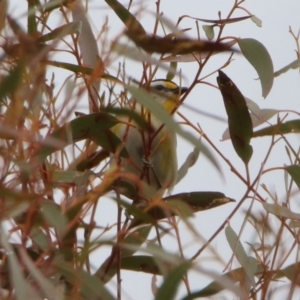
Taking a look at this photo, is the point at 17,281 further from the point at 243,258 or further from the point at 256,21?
the point at 256,21

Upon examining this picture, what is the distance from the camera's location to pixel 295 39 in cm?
114

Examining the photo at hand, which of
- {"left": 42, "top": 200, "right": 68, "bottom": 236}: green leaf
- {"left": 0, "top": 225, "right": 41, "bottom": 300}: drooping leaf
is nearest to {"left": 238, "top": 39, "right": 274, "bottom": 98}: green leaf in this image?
{"left": 42, "top": 200, "right": 68, "bottom": 236}: green leaf

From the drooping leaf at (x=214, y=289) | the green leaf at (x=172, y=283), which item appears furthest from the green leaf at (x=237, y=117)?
the green leaf at (x=172, y=283)

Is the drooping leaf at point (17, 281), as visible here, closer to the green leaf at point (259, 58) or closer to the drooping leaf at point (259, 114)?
the green leaf at point (259, 58)

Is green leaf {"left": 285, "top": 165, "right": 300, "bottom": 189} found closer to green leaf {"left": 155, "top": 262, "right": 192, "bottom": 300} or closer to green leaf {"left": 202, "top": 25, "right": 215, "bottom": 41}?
green leaf {"left": 202, "top": 25, "right": 215, "bottom": 41}

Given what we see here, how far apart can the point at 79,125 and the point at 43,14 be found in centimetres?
16

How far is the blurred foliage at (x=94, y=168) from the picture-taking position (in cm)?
68

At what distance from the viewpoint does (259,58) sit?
106 centimetres

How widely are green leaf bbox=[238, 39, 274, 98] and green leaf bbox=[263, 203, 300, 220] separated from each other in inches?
6.2

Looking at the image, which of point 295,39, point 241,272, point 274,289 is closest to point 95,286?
point 274,289

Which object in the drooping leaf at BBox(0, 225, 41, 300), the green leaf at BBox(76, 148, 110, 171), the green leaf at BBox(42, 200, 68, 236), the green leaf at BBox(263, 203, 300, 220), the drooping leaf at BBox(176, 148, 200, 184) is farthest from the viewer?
the drooping leaf at BBox(176, 148, 200, 184)

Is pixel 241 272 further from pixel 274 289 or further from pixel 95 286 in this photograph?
pixel 95 286

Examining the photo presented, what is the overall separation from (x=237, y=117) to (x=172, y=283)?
440 millimetres

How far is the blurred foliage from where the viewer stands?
68 centimetres
